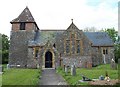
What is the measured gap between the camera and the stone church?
45.1m

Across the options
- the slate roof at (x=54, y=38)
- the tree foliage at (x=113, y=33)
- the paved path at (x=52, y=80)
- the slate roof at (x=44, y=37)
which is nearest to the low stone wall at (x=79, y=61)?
the slate roof at (x=54, y=38)

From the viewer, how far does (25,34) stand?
1921 inches

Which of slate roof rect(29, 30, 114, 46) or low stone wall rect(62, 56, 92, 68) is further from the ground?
slate roof rect(29, 30, 114, 46)

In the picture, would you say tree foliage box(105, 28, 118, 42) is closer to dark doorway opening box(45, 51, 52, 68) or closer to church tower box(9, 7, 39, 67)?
church tower box(9, 7, 39, 67)

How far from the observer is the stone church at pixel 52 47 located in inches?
1777

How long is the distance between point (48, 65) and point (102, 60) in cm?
1142

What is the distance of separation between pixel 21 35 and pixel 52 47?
8111mm

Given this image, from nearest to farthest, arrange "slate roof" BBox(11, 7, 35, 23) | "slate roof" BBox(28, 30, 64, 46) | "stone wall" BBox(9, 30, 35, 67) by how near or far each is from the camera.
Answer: "slate roof" BBox(28, 30, 64, 46) < "stone wall" BBox(9, 30, 35, 67) < "slate roof" BBox(11, 7, 35, 23)

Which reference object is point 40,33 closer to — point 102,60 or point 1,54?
point 102,60

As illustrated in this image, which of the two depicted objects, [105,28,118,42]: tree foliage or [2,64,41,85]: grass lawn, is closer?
[2,64,41,85]: grass lawn

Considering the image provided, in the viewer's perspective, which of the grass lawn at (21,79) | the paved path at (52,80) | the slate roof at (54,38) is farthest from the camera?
the slate roof at (54,38)

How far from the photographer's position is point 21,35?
48.8 meters

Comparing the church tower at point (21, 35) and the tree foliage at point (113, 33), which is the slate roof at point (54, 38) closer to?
the church tower at point (21, 35)

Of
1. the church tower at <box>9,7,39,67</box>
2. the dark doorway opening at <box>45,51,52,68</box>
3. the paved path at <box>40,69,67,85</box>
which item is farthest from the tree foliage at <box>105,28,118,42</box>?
the paved path at <box>40,69,67,85</box>
